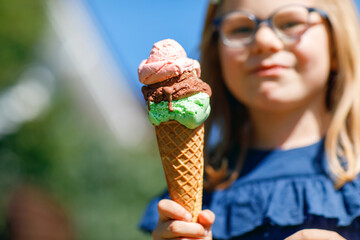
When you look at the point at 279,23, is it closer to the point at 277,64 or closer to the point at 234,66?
the point at 277,64

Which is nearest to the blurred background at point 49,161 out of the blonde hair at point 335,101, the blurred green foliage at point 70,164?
the blurred green foliage at point 70,164

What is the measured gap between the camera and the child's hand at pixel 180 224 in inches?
61.5

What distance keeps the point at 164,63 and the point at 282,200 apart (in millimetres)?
1142

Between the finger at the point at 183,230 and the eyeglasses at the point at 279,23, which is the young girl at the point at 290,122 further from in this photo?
the finger at the point at 183,230

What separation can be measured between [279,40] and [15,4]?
27.5ft

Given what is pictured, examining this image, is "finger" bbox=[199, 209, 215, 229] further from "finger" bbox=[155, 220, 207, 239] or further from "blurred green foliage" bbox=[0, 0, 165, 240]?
"blurred green foliage" bbox=[0, 0, 165, 240]

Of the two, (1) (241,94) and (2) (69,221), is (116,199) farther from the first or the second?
(1) (241,94)

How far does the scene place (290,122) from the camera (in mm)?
2412

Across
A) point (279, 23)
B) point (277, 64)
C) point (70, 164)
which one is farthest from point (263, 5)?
point (70, 164)

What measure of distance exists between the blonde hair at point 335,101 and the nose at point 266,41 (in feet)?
1.31

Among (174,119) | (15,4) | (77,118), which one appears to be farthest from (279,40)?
(15,4)

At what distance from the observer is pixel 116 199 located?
7125 mm

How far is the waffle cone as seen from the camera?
5.41 ft

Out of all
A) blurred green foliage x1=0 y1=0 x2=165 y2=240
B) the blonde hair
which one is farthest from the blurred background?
the blonde hair
